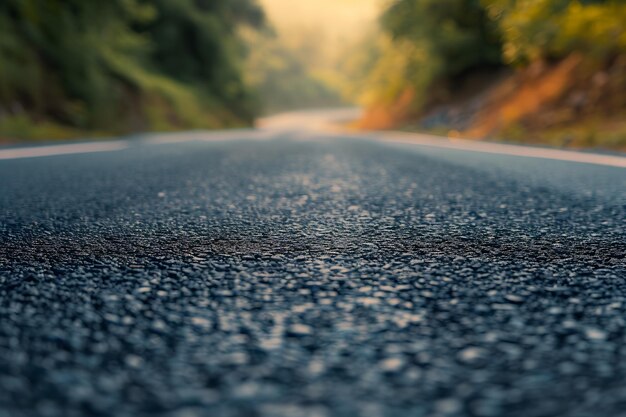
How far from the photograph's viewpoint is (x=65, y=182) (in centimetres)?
655

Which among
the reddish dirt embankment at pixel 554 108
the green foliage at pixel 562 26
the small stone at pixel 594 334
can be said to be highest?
the green foliage at pixel 562 26

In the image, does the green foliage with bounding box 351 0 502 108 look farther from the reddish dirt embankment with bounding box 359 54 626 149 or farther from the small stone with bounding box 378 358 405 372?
the small stone with bounding box 378 358 405 372

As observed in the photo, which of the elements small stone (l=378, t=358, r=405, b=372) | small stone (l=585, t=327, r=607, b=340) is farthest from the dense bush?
small stone (l=378, t=358, r=405, b=372)

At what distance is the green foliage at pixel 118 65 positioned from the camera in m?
18.6

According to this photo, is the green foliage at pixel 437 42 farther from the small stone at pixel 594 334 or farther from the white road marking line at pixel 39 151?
the small stone at pixel 594 334

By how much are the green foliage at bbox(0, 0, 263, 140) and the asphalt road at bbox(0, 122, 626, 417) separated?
49.2ft

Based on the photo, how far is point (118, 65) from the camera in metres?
27.6

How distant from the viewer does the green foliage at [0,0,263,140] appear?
18562mm

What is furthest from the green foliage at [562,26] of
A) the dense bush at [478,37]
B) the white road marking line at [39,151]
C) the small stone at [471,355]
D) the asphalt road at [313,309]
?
the small stone at [471,355]

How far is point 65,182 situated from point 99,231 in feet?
9.81

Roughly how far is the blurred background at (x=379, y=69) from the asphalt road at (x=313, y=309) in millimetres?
10641

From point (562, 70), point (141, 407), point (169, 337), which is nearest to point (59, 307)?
point (169, 337)

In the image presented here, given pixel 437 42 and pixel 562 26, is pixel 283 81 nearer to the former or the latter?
pixel 437 42

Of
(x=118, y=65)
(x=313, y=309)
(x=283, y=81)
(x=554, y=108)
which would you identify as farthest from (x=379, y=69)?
(x=283, y=81)
